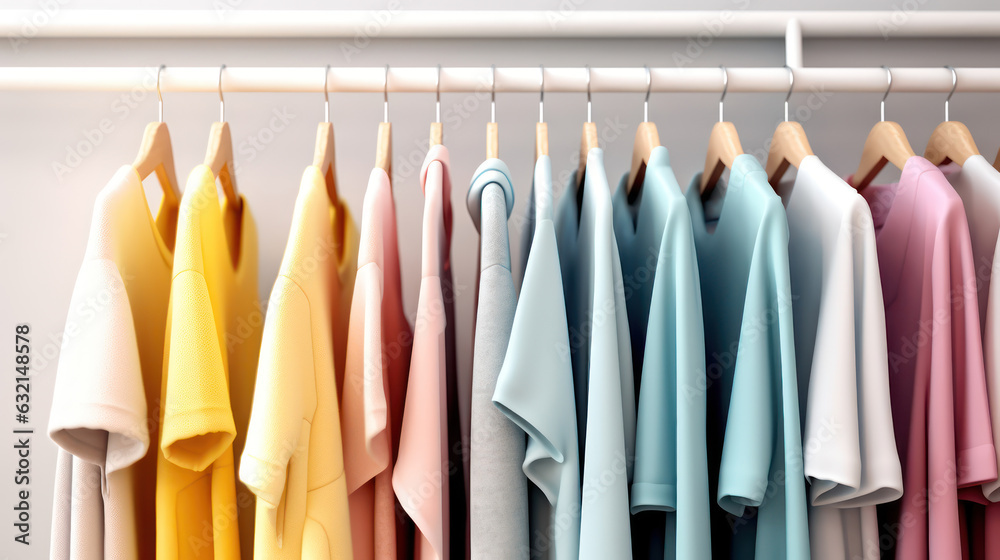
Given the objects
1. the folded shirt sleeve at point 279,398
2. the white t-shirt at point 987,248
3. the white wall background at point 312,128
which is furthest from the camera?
the white wall background at point 312,128

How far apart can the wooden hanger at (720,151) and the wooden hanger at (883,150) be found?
186 mm

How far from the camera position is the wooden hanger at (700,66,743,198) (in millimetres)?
906

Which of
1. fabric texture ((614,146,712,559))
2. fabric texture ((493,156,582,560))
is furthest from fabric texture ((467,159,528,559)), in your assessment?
fabric texture ((614,146,712,559))

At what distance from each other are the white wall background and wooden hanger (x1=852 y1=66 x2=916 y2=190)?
0.81 feet

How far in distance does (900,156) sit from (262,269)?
3.24 ft

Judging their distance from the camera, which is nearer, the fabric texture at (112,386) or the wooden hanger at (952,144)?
the fabric texture at (112,386)

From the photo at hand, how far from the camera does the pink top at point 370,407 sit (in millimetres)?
730

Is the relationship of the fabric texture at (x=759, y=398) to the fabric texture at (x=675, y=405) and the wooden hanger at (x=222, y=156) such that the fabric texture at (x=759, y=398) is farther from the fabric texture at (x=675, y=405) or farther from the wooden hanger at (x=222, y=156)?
the wooden hanger at (x=222, y=156)

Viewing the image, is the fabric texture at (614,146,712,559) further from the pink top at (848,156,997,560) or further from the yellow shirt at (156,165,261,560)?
the yellow shirt at (156,165,261,560)

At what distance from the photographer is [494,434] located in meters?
0.73

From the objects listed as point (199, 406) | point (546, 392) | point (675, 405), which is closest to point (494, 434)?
point (546, 392)

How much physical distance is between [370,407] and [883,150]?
760mm

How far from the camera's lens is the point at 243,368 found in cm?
91

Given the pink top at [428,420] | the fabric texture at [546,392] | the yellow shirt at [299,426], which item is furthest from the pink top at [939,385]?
the yellow shirt at [299,426]
